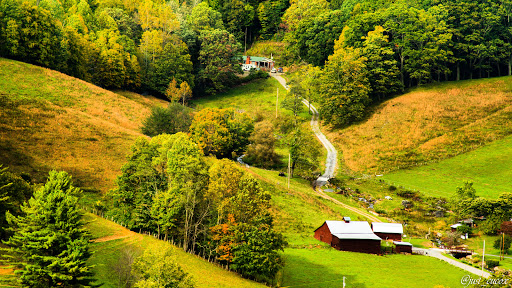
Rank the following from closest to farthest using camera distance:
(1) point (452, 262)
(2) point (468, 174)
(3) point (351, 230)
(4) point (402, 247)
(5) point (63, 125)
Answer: (1) point (452, 262) → (4) point (402, 247) → (3) point (351, 230) → (5) point (63, 125) → (2) point (468, 174)

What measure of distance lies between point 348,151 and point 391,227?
3513 centimetres

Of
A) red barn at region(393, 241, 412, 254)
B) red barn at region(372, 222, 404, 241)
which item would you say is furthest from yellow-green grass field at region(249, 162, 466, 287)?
red barn at region(372, 222, 404, 241)

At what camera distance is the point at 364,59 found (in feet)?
380

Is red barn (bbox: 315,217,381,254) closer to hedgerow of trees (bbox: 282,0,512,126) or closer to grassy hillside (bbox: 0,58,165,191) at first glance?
grassy hillside (bbox: 0,58,165,191)

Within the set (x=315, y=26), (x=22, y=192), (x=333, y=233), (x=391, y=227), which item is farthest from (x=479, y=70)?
(x=22, y=192)

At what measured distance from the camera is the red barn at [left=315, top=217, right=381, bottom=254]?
6631 cm

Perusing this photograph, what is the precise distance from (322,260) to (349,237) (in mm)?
6974

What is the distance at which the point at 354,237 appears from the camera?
66.1 m

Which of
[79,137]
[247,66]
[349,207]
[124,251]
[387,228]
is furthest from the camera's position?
[247,66]

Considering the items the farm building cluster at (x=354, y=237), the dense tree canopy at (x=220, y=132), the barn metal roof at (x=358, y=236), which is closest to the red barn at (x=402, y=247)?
the farm building cluster at (x=354, y=237)

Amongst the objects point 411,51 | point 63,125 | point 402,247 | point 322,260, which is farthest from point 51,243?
point 411,51

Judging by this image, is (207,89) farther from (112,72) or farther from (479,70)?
(479,70)

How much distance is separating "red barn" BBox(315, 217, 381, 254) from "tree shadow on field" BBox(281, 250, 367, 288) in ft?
22.1

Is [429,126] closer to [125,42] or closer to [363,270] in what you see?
[363,270]
